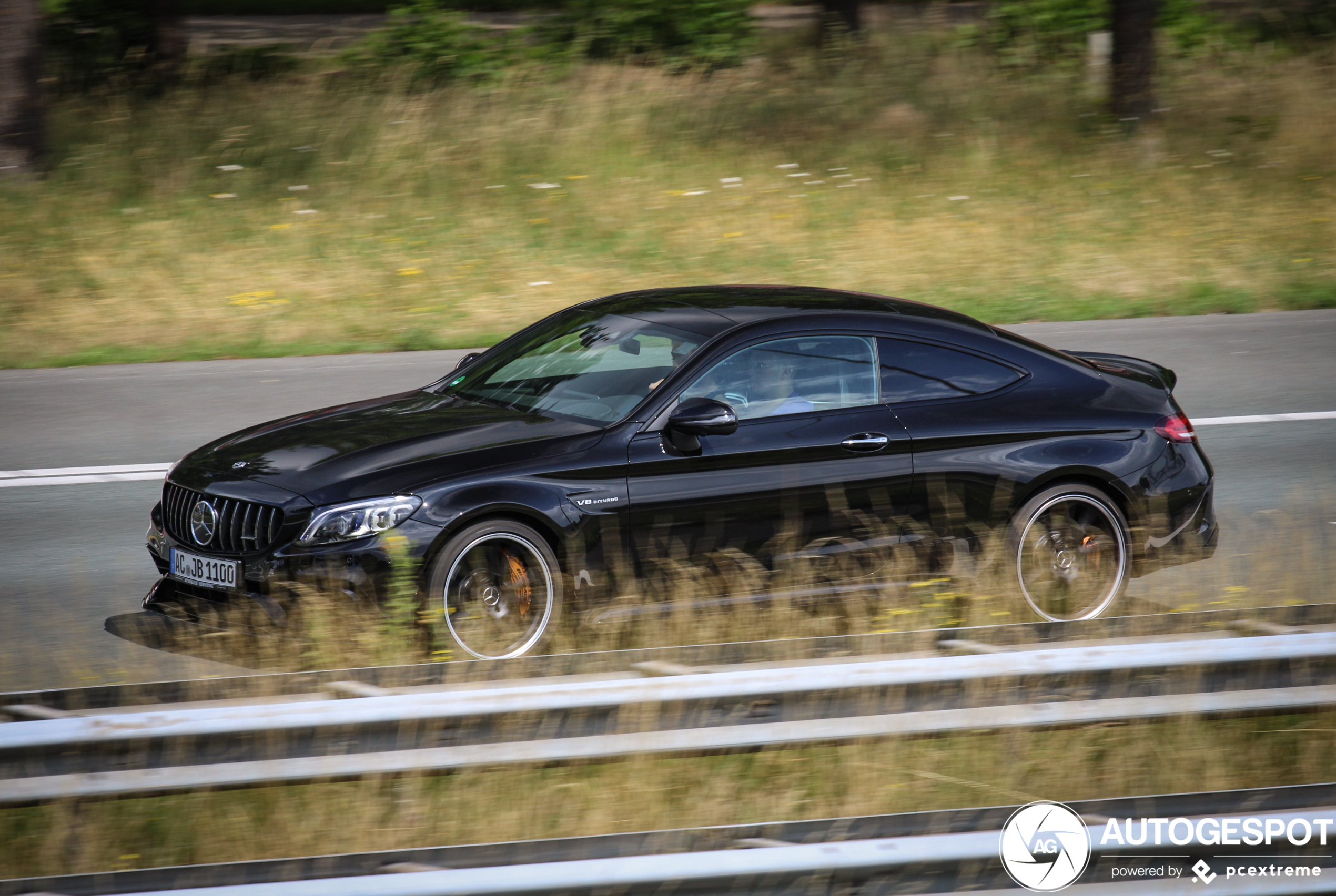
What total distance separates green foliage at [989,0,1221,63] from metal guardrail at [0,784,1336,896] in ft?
65.5

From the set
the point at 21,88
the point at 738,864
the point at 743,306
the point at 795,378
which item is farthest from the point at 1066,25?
the point at 738,864

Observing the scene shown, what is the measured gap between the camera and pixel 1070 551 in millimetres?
6672

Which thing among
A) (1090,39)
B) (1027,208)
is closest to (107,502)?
(1027,208)

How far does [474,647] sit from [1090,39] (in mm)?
18821

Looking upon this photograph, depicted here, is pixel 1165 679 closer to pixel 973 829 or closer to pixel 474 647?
pixel 973 829

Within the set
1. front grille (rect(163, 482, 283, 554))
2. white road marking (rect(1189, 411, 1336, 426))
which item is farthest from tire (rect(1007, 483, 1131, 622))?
white road marking (rect(1189, 411, 1336, 426))

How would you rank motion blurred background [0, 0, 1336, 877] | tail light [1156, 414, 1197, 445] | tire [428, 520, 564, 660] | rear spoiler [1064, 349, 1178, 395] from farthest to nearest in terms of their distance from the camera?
rear spoiler [1064, 349, 1178, 395] → tail light [1156, 414, 1197, 445] → tire [428, 520, 564, 660] → motion blurred background [0, 0, 1336, 877]

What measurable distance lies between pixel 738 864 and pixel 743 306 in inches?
145

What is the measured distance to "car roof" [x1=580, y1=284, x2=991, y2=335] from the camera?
666 centimetres

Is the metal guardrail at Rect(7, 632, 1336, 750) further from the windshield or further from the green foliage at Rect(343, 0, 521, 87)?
the green foliage at Rect(343, 0, 521, 87)

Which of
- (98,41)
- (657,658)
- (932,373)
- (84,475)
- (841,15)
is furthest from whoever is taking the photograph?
(841,15)

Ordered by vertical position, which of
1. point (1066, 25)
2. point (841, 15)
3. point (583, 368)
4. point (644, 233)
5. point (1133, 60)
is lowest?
point (644, 233)

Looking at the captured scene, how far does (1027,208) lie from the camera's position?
17.5 metres
